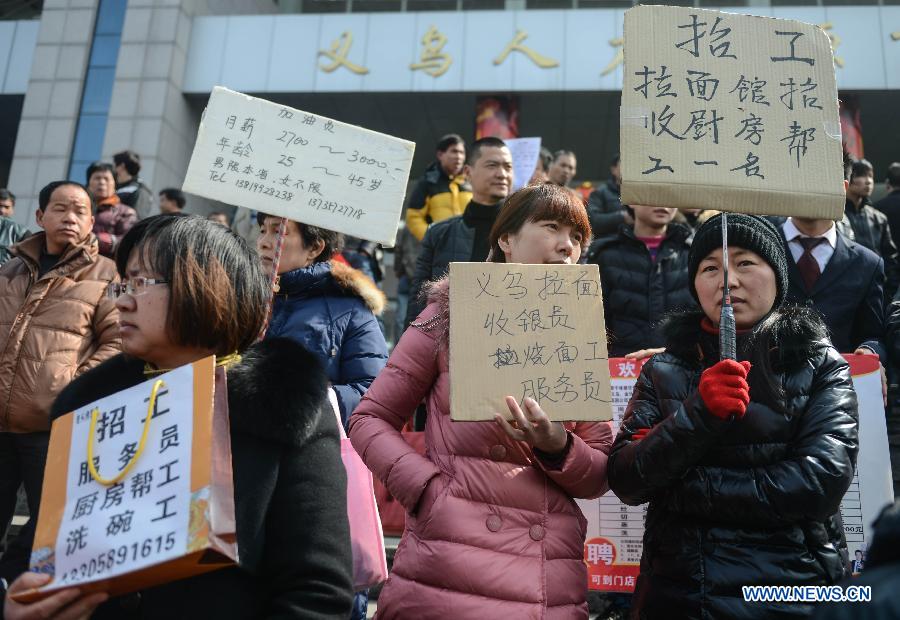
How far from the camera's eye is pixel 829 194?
237 centimetres

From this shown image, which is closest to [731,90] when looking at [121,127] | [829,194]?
[829,194]

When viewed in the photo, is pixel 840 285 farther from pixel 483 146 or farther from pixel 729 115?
pixel 483 146

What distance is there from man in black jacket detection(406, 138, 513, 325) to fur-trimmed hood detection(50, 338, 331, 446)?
2537mm

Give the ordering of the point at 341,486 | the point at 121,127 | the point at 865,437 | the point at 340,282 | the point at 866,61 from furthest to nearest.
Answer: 1. the point at 121,127
2. the point at 866,61
3. the point at 340,282
4. the point at 865,437
5. the point at 341,486

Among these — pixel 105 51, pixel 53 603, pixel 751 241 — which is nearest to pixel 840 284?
pixel 751 241

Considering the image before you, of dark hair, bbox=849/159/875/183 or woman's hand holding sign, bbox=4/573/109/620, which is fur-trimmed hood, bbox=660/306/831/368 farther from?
dark hair, bbox=849/159/875/183

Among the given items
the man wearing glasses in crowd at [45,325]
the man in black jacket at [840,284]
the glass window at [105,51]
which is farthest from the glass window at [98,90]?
the man in black jacket at [840,284]

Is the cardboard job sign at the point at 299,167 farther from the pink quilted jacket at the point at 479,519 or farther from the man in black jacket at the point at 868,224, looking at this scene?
the man in black jacket at the point at 868,224

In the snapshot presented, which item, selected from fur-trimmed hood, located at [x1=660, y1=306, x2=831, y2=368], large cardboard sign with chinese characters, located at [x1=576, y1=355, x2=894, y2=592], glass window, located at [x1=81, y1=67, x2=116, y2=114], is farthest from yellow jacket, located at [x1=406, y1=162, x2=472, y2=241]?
glass window, located at [x1=81, y1=67, x2=116, y2=114]

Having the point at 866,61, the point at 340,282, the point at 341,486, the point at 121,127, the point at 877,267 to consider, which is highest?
the point at 866,61

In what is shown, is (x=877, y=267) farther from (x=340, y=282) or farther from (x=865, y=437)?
(x=340, y=282)

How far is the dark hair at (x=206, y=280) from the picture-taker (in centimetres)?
176

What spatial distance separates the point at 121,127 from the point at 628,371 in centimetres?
1453

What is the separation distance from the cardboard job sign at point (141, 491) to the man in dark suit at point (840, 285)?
120 inches
